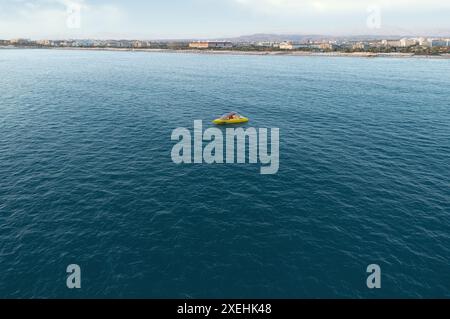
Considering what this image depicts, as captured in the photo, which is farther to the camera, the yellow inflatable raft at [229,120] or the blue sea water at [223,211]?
the yellow inflatable raft at [229,120]

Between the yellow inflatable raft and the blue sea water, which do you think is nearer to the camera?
the blue sea water

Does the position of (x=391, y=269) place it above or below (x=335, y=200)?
below

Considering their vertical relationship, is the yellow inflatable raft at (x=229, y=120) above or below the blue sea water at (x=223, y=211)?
above

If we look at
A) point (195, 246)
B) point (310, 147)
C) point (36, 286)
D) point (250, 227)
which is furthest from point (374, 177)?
point (36, 286)

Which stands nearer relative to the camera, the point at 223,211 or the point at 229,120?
the point at 223,211

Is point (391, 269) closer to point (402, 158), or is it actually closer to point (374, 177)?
point (374, 177)

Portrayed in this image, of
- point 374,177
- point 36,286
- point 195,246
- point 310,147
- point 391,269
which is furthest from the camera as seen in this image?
point 310,147

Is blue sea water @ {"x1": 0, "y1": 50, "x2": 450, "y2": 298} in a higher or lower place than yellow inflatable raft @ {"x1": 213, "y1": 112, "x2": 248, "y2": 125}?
lower

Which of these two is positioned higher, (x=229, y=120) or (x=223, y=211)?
(x=229, y=120)
